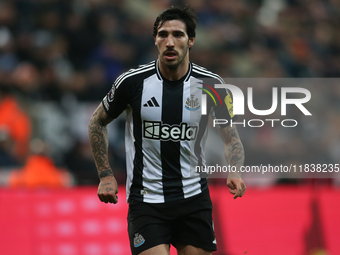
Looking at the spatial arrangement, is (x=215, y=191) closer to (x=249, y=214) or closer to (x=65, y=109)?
(x=249, y=214)

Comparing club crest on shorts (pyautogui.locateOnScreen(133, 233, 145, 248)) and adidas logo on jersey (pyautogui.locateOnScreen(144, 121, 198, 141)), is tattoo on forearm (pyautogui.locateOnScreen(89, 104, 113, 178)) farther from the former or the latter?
club crest on shorts (pyautogui.locateOnScreen(133, 233, 145, 248))

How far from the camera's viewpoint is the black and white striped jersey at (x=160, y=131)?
307 centimetres

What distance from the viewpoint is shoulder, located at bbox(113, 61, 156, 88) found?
3096 millimetres

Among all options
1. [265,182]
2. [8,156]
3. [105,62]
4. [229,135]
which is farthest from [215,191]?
[105,62]

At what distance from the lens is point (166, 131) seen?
306 centimetres

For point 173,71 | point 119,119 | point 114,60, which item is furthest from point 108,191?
point 114,60

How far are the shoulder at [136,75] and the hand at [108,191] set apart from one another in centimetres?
66

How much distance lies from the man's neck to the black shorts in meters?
0.83

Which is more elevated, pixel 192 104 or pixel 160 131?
pixel 192 104

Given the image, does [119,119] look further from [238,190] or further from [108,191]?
[238,190]

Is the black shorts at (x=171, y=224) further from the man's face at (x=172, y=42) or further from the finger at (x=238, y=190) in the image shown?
the man's face at (x=172, y=42)

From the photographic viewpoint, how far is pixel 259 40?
841cm

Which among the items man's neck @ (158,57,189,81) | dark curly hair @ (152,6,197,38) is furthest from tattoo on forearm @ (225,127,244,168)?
dark curly hair @ (152,6,197,38)

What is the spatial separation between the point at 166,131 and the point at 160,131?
4 centimetres
